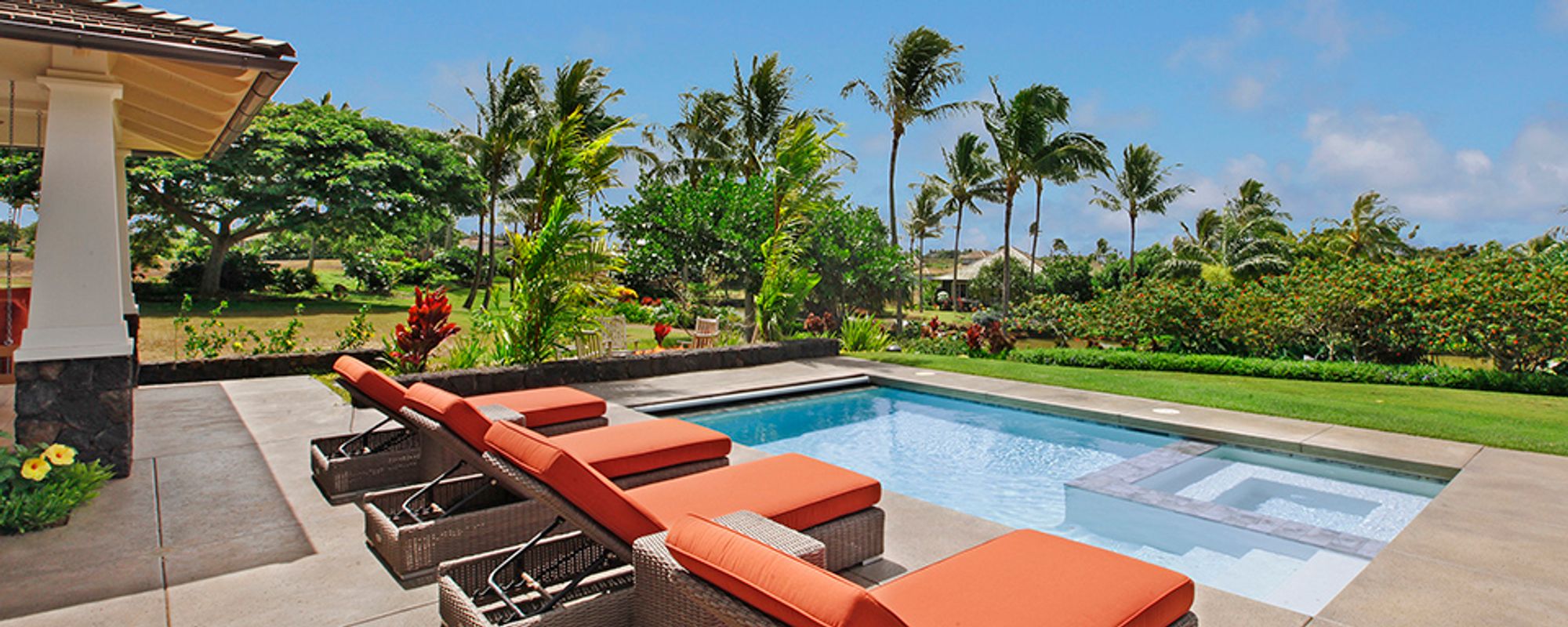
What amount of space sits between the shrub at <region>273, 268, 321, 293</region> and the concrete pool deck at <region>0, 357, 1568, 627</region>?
23.5 m

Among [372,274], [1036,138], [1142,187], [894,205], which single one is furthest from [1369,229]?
[372,274]

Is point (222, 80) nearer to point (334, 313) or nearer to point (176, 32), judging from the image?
point (176, 32)

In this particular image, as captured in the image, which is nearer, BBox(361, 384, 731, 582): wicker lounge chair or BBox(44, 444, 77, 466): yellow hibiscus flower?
BBox(361, 384, 731, 582): wicker lounge chair

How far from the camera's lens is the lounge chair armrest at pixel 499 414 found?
4449mm

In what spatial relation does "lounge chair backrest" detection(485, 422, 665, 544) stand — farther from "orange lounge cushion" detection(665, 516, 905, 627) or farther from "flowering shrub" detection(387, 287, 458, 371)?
"flowering shrub" detection(387, 287, 458, 371)

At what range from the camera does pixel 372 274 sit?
29.1m

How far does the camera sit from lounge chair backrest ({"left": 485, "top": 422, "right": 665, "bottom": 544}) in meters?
2.61

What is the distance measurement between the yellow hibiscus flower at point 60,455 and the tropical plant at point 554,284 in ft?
14.9

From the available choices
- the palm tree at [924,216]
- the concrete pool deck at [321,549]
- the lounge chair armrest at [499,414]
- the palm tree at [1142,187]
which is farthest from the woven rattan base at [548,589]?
the palm tree at [924,216]

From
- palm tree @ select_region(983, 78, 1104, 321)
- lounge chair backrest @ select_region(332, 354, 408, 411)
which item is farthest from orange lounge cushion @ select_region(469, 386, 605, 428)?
palm tree @ select_region(983, 78, 1104, 321)

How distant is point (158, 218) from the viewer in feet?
85.0

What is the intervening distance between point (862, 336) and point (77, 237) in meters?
10.9

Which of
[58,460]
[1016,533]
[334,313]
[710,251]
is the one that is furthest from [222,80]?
[334,313]

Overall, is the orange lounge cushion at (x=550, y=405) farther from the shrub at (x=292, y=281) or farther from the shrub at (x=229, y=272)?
the shrub at (x=292, y=281)
